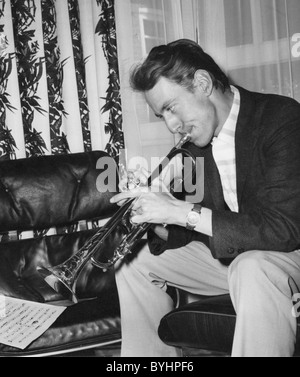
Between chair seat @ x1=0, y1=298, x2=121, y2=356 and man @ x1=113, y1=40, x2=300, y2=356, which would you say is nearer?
man @ x1=113, y1=40, x2=300, y2=356

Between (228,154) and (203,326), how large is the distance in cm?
71

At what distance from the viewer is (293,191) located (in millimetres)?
1637

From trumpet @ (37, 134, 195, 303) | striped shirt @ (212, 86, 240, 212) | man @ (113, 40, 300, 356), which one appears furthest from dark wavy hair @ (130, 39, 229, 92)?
trumpet @ (37, 134, 195, 303)

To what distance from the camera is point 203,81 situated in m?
1.92

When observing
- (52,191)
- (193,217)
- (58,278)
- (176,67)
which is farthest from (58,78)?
(193,217)

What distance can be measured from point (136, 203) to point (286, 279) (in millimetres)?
601

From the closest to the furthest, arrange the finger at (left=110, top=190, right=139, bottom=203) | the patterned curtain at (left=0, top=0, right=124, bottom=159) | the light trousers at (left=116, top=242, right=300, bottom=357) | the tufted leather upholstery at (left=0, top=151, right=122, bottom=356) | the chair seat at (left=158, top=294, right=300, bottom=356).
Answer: the light trousers at (left=116, top=242, right=300, bottom=357)
the chair seat at (left=158, top=294, right=300, bottom=356)
the finger at (left=110, top=190, right=139, bottom=203)
the tufted leather upholstery at (left=0, top=151, right=122, bottom=356)
the patterned curtain at (left=0, top=0, right=124, bottom=159)

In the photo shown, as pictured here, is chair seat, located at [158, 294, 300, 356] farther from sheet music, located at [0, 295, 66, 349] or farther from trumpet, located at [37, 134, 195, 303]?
sheet music, located at [0, 295, 66, 349]

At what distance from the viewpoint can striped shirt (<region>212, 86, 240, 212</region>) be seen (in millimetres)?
1967

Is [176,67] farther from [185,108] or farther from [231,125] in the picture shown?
[231,125]

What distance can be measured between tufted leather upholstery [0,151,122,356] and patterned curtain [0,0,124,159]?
0.39m

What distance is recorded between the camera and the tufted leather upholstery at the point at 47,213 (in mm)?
2416
